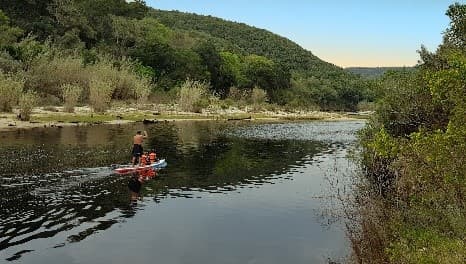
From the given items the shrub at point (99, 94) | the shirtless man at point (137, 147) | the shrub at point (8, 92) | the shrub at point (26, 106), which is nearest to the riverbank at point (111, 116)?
the shrub at point (26, 106)

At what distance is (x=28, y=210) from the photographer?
21078 millimetres

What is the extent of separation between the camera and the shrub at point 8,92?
5816 centimetres

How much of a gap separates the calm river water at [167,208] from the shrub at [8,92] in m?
18.4

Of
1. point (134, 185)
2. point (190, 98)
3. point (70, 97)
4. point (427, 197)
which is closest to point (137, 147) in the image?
point (134, 185)

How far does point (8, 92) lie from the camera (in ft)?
193

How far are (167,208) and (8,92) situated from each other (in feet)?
143

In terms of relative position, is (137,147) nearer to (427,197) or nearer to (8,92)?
(427,197)

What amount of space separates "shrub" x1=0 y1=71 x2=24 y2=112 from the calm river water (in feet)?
60.3

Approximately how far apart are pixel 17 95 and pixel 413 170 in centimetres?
5502

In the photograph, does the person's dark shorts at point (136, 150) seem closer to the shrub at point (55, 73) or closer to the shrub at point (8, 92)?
the shrub at point (8, 92)

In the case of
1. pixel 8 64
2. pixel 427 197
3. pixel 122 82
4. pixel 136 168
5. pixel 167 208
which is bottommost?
pixel 167 208

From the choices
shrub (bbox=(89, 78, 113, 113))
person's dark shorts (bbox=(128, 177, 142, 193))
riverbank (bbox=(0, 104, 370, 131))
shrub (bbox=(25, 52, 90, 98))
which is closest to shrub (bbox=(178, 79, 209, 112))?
riverbank (bbox=(0, 104, 370, 131))

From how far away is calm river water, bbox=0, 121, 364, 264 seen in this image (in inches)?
673

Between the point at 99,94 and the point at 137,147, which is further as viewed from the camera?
the point at 99,94
